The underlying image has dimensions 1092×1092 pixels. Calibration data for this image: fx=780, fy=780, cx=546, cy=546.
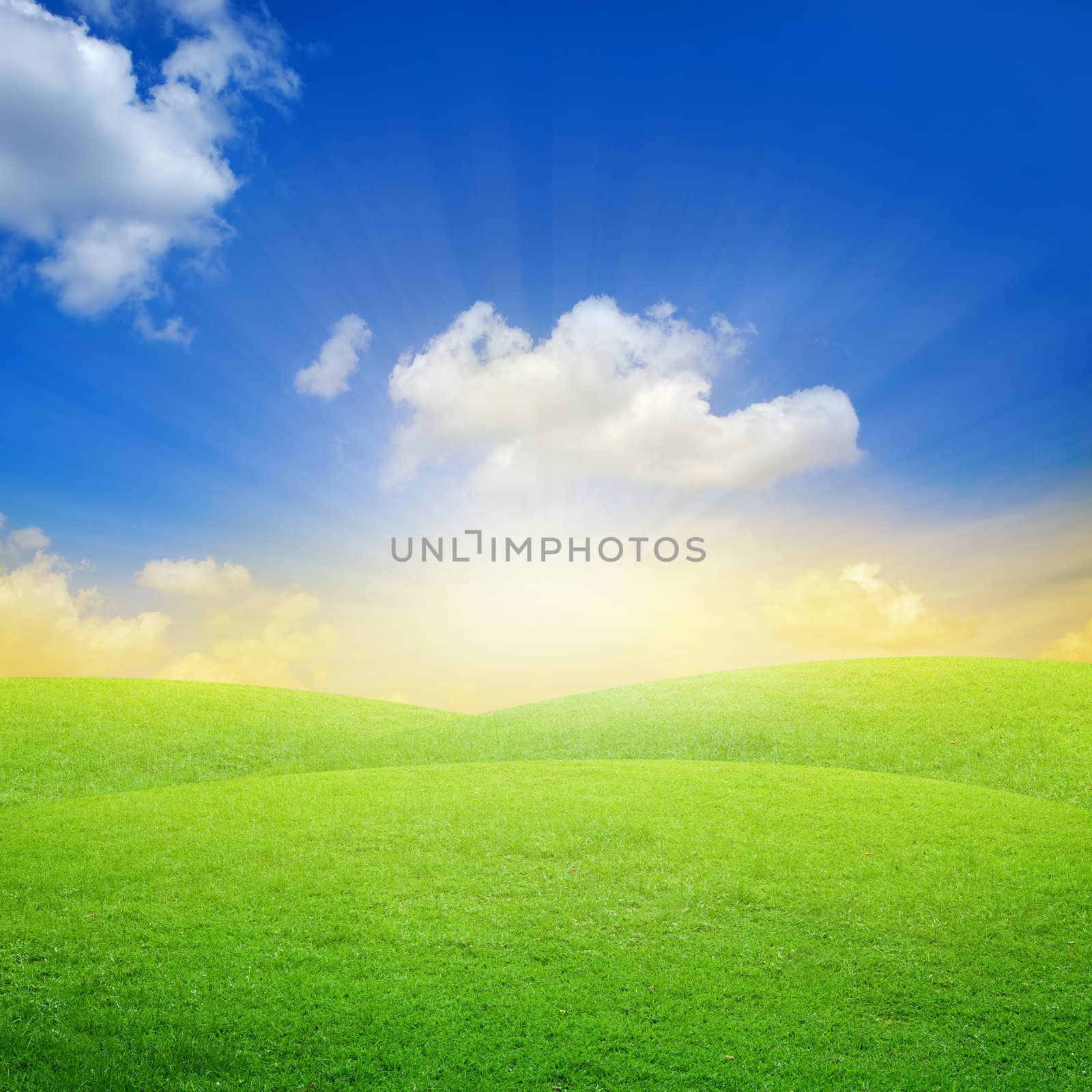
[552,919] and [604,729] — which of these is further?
[604,729]

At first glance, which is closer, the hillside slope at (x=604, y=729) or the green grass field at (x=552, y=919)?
the green grass field at (x=552, y=919)

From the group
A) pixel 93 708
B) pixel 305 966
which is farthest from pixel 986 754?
pixel 93 708

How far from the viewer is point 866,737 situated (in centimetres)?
2275

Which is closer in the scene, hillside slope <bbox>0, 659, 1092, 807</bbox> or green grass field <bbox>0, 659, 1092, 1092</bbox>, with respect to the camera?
green grass field <bbox>0, 659, 1092, 1092</bbox>

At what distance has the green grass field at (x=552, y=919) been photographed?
27.3 feet

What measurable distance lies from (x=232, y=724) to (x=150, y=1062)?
57.3 ft

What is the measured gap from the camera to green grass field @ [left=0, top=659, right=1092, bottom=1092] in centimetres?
833

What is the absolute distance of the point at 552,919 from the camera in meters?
11.1

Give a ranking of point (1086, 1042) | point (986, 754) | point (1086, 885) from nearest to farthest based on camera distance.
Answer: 1. point (1086, 1042)
2. point (1086, 885)
3. point (986, 754)

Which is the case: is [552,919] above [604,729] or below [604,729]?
below

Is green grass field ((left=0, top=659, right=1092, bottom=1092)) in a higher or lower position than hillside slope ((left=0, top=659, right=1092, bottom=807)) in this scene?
lower

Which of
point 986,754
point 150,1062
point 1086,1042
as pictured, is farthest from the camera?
point 986,754

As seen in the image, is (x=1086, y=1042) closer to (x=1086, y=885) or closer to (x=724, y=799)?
(x=1086, y=885)

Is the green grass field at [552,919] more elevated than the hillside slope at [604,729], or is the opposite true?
the hillside slope at [604,729]
